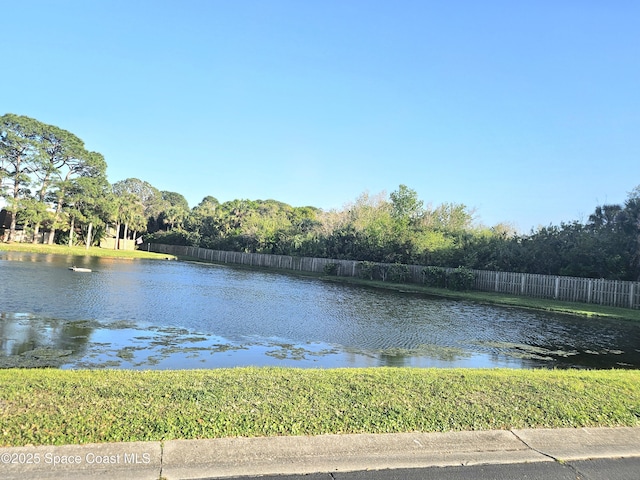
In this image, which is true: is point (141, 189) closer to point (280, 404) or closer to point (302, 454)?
point (280, 404)

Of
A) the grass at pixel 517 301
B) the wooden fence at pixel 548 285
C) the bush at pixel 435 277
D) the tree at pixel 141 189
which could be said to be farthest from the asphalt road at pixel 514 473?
the tree at pixel 141 189

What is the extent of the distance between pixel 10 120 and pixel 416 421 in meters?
77.3

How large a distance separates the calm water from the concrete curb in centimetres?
553

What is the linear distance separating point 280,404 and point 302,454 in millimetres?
1150

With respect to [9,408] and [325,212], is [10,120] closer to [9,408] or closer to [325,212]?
[325,212]

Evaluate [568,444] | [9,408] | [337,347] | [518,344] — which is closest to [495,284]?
[518,344]

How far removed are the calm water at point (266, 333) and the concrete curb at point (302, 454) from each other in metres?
5.53

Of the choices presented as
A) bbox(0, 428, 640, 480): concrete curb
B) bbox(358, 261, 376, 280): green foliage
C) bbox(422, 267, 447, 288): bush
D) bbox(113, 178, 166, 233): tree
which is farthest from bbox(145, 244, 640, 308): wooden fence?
bbox(113, 178, 166, 233): tree

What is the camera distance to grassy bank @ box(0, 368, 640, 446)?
16.2 ft

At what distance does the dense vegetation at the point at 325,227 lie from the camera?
3372cm

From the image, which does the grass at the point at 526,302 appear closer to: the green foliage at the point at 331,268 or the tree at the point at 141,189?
the green foliage at the point at 331,268

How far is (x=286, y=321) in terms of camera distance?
17.9 metres

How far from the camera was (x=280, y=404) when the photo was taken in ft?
19.1

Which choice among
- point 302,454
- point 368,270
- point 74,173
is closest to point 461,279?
point 368,270
